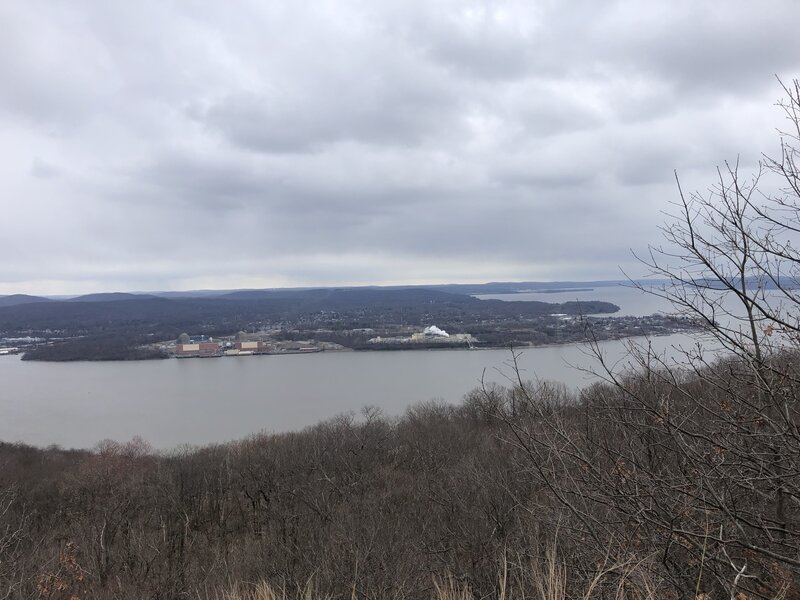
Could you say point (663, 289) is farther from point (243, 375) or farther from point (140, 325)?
point (140, 325)

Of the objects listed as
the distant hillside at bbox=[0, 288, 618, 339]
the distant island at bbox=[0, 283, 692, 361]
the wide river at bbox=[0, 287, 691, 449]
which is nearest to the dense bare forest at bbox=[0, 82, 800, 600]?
the wide river at bbox=[0, 287, 691, 449]

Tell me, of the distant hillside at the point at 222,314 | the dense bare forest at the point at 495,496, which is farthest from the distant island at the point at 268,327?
the dense bare forest at the point at 495,496

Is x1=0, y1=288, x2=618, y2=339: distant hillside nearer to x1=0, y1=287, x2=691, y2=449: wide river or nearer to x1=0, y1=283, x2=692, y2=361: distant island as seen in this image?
x1=0, y1=283, x2=692, y2=361: distant island

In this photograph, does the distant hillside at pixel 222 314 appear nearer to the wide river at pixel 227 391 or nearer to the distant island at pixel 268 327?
the distant island at pixel 268 327

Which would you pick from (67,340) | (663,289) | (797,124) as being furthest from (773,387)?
(67,340)

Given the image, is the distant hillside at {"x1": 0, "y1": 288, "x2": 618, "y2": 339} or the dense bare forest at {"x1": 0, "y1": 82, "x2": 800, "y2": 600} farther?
the distant hillside at {"x1": 0, "y1": 288, "x2": 618, "y2": 339}
